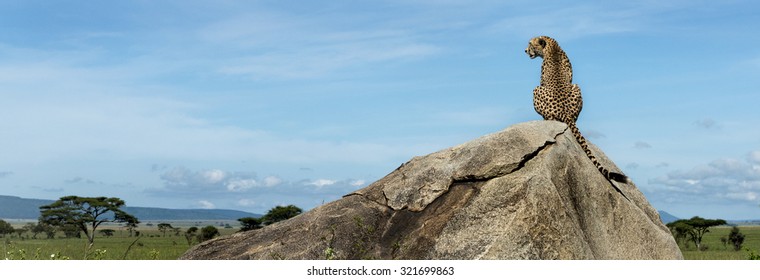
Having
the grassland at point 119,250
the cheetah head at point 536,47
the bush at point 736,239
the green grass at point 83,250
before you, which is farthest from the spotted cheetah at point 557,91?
the bush at point 736,239

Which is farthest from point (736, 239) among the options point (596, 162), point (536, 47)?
point (596, 162)

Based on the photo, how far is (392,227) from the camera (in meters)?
10.9

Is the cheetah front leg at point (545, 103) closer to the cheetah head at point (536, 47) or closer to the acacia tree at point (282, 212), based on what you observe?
the cheetah head at point (536, 47)

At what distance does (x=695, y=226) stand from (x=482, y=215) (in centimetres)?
4947

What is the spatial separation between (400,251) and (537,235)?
175 cm

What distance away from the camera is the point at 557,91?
13.7 metres

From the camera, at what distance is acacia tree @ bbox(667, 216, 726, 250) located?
2116 inches

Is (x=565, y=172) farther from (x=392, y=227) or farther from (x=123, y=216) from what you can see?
(x=123, y=216)

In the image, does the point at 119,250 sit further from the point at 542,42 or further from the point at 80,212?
the point at 542,42

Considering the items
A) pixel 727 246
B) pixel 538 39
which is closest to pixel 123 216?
pixel 727 246

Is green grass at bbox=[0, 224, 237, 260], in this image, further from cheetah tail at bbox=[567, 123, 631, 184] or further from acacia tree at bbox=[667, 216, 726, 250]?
acacia tree at bbox=[667, 216, 726, 250]

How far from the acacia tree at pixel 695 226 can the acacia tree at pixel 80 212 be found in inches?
1575

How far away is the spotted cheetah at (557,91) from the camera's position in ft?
43.2
